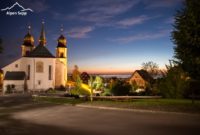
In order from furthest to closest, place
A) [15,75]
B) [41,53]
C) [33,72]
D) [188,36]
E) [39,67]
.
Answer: [41,53] → [39,67] → [33,72] → [15,75] → [188,36]

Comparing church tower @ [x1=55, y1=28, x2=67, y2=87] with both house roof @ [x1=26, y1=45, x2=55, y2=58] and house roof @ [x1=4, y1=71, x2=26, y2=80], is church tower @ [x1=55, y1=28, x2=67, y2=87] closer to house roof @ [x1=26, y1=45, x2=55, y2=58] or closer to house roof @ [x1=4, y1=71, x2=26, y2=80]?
house roof @ [x1=26, y1=45, x2=55, y2=58]

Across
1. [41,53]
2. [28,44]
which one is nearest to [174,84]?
[41,53]

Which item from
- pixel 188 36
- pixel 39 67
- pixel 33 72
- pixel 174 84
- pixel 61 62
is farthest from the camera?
pixel 61 62

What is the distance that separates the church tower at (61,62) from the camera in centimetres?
9056

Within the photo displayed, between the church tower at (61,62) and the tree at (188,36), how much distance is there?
6846 centimetres

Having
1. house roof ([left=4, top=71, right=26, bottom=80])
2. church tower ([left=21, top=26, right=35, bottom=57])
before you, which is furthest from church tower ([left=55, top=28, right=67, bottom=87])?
house roof ([left=4, top=71, right=26, bottom=80])

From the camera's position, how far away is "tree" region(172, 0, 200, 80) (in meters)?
21.8

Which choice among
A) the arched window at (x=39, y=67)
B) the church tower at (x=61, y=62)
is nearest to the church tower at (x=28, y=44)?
the church tower at (x=61, y=62)

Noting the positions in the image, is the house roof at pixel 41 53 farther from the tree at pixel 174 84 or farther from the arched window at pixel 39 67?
the tree at pixel 174 84

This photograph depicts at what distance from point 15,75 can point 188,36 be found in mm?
62386

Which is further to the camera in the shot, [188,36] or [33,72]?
[33,72]

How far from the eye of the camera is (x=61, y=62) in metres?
92.1

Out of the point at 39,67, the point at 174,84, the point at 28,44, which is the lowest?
the point at 174,84

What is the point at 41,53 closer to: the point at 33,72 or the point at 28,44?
the point at 33,72
